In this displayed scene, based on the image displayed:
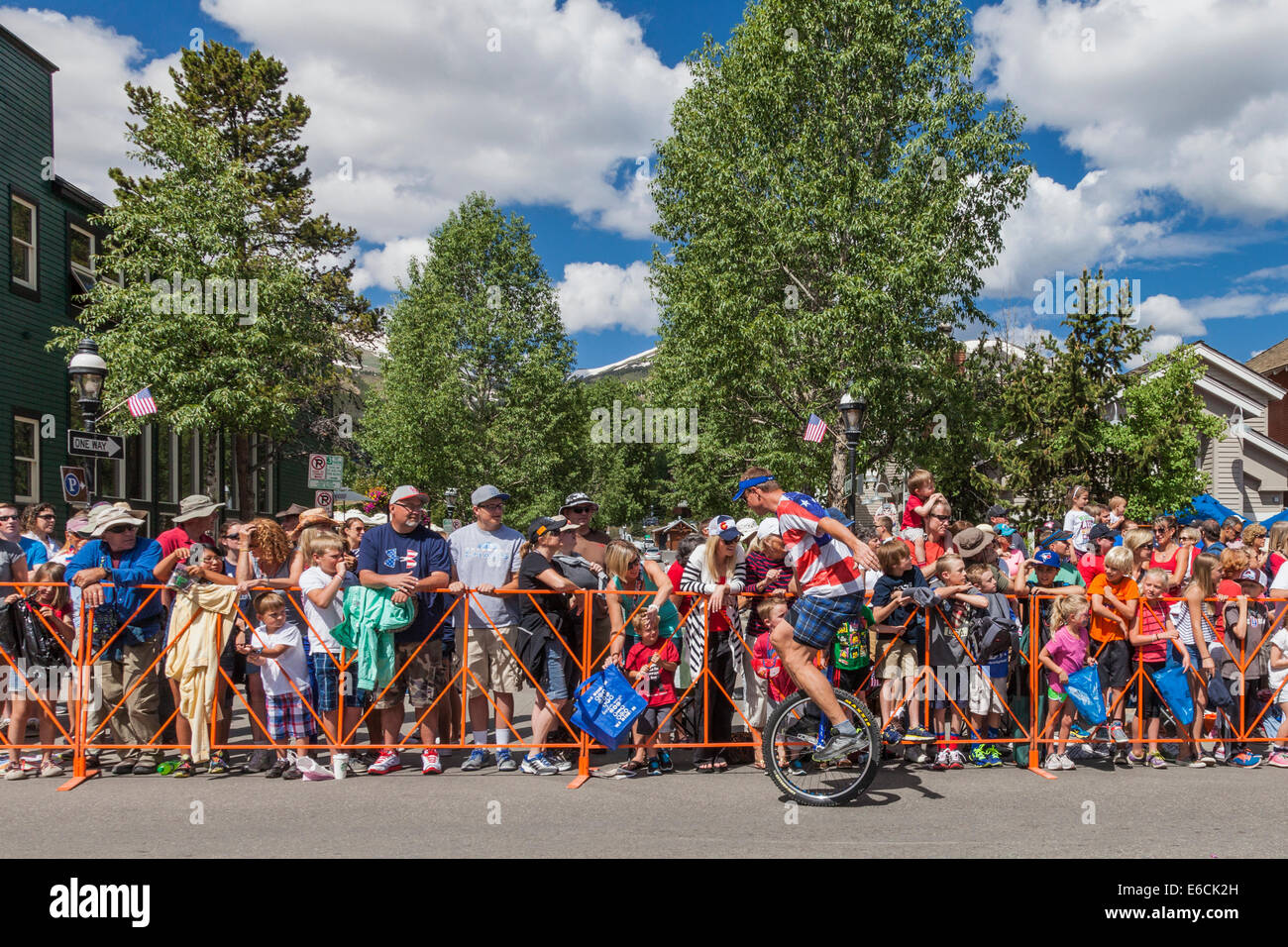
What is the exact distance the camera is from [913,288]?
21.2m

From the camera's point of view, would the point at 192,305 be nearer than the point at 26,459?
Yes

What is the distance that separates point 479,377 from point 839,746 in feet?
110

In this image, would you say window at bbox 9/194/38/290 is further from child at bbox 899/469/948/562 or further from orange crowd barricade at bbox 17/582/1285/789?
child at bbox 899/469/948/562

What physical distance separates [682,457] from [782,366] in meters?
15.1

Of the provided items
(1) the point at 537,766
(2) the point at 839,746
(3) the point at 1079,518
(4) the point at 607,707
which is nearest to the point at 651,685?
(4) the point at 607,707

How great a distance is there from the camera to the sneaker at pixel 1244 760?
23.9ft

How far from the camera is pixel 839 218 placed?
2159cm

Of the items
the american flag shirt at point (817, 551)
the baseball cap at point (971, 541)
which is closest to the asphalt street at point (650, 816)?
the american flag shirt at point (817, 551)

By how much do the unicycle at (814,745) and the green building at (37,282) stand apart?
17.1 meters

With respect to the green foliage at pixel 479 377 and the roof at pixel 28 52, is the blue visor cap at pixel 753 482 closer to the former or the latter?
the roof at pixel 28 52

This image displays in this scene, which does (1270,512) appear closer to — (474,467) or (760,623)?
(474,467)

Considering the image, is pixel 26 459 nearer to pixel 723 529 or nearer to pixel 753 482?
pixel 723 529

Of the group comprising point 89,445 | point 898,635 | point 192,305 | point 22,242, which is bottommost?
point 898,635
